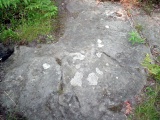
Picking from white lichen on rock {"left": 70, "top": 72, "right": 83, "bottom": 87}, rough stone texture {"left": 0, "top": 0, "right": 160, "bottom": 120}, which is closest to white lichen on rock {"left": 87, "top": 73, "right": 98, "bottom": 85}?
rough stone texture {"left": 0, "top": 0, "right": 160, "bottom": 120}

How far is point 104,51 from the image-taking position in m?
5.27

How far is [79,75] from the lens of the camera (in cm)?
493

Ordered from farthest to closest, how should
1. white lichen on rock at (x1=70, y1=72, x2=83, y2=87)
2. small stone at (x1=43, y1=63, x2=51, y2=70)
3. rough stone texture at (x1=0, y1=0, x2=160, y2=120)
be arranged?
small stone at (x1=43, y1=63, x2=51, y2=70) < white lichen on rock at (x1=70, y1=72, x2=83, y2=87) < rough stone texture at (x1=0, y1=0, x2=160, y2=120)

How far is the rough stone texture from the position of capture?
4559 mm

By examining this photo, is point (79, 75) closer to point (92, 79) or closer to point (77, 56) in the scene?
point (92, 79)

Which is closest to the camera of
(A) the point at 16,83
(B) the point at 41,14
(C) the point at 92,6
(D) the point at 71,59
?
(A) the point at 16,83

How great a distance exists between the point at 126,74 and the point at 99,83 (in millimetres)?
553

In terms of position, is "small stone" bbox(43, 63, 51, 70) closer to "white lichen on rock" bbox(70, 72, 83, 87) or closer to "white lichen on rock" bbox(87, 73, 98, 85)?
"white lichen on rock" bbox(70, 72, 83, 87)

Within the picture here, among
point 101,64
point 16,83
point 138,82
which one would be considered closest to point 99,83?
point 101,64

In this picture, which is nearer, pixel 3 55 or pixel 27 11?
pixel 3 55

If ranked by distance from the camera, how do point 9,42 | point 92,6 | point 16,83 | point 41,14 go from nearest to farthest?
1. point 16,83
2. point 9,42
3. point 41,14
4. point 92,6

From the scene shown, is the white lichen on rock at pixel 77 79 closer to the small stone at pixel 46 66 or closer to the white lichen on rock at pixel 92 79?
the white lichen on rock at pixel 92 79

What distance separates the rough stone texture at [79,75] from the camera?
456 cm

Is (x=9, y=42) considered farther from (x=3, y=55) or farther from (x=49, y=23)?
(x=49, y=23)
